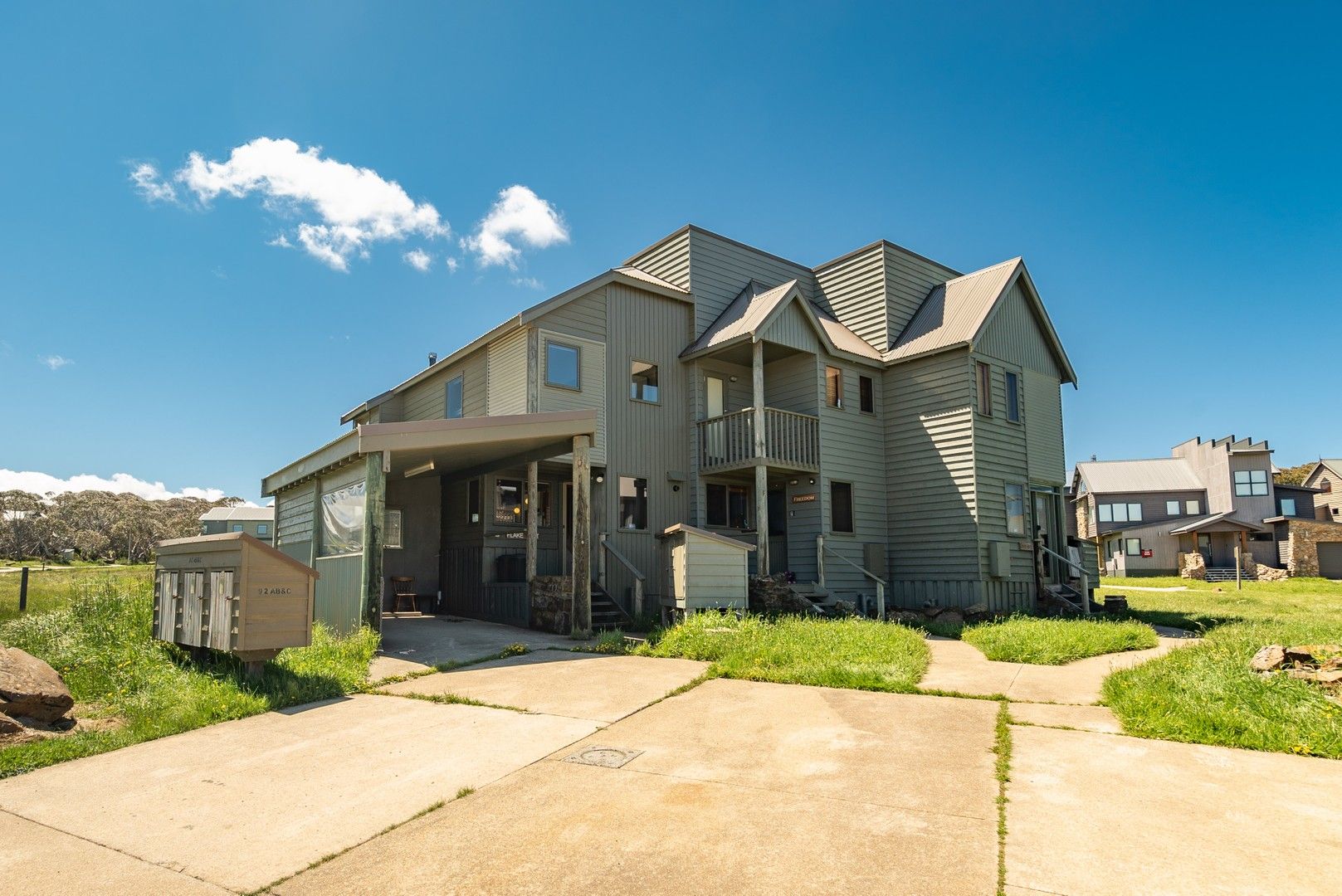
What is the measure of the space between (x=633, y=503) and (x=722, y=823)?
13.2m

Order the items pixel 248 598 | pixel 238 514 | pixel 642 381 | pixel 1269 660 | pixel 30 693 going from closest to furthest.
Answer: pixel 30 693 → pixel 1269 660 → pixel 248 598 → pixel 642 381 → pixel 238 514

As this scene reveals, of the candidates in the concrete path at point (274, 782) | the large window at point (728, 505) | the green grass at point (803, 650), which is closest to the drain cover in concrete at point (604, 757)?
the concrete path at point (274, 782)

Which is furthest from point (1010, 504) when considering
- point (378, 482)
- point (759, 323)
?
point (378, 482)

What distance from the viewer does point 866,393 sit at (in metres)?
20.8

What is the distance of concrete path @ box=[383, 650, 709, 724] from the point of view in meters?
8.16

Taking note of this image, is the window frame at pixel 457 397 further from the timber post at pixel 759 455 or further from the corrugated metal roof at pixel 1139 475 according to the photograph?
the corrugated metal roof at pixel 1139 475

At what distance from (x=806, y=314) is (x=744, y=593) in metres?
7.12

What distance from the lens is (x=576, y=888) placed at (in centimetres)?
405

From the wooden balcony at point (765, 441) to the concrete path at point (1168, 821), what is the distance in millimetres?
11956

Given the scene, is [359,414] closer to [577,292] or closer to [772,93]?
[577,292]

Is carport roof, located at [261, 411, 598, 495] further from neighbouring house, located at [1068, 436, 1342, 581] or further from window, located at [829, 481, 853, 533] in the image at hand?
neighbouring house, located at [1068, 436, 1342, 581]

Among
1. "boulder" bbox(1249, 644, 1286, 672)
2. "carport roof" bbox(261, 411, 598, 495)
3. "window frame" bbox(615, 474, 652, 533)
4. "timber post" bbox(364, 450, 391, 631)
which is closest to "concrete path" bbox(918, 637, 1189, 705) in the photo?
"boulder" bbox(1249, 644, 1286, 672)

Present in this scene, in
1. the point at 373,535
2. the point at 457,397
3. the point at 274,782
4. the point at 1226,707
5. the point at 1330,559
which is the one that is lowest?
the point at 274,782

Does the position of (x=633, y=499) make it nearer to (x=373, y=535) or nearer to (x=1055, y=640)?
(x=373, y=535)
